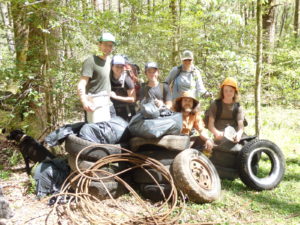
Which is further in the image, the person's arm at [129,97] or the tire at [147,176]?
the person's arm at [129,97]

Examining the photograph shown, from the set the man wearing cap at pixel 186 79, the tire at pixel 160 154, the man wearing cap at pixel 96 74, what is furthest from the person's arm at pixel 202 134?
the man wearing cap at pixel 96 74

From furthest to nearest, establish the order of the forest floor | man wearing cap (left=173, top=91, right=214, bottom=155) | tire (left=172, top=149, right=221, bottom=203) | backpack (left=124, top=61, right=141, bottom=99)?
backpack (left=124, top=61, right=141, bottom=99) → man wearing cap (left=173, top=91, right=214, bottom=155) → tire (left=172, top=149, right=221, bottom=203) → the forest floor

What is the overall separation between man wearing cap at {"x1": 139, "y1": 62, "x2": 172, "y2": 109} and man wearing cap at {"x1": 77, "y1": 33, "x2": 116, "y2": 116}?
0.79 meters

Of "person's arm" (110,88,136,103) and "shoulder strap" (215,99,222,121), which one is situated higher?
"person's arm" (110,88,136,103)

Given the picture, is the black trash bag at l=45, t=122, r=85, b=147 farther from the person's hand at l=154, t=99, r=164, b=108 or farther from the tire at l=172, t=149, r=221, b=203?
the tire at l=172, t=149, r=221, b=203

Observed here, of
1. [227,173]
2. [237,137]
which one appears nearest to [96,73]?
[237,137]

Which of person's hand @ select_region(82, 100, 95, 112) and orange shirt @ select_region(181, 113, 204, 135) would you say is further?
orange shirt @ select_region(181, 113, 204, 135)

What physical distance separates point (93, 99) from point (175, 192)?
72.9 inches

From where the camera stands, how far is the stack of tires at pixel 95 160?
400cm

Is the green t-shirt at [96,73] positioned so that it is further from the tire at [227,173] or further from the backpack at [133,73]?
the tire at [227,173]

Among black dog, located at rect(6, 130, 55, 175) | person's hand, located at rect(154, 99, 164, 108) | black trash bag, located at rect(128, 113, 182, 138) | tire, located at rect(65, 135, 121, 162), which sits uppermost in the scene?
person's hand, located at rect(154, 99, 164, 108)

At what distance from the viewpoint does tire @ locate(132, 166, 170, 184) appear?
4059mm

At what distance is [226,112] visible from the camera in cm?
491

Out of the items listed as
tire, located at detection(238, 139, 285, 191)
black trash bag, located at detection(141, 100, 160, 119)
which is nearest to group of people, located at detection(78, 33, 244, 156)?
tire, located at detection(238, 139, 285, 191)
